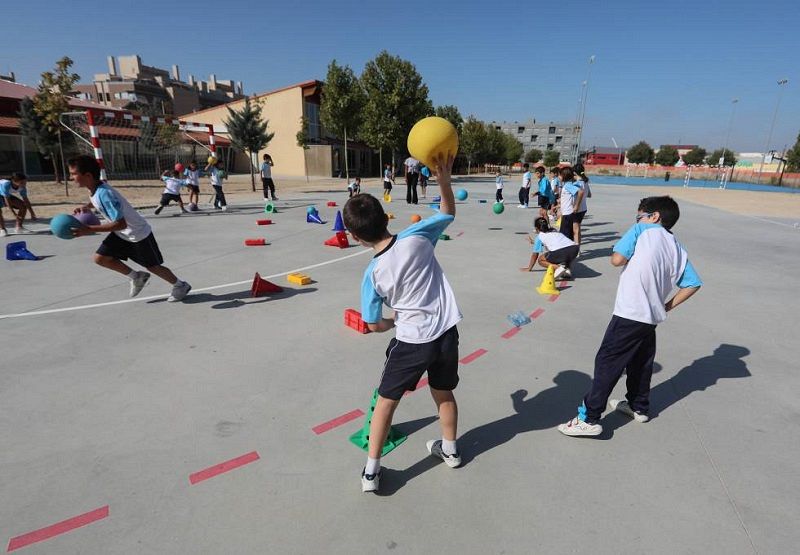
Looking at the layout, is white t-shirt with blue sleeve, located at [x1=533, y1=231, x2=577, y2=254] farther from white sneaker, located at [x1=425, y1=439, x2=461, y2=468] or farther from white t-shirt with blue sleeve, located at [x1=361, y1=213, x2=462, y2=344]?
white t-shirt with blue sleeve, located at [x1=361, y1=213, x2=462, y2=344]

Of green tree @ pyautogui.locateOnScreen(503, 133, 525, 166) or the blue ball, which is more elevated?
green tree @ pyautogui.locateOnScreen(503, 133, 525, 166)

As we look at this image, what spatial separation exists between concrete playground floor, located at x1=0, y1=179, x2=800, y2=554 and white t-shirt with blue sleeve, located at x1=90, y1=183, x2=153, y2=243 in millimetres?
1035

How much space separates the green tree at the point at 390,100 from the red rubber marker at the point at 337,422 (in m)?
34.6

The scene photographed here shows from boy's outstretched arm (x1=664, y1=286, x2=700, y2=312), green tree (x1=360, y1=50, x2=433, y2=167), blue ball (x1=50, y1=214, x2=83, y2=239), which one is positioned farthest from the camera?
green tree (x1=360, y1=50, x2=433, y2=167)

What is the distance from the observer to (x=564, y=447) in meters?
3.19

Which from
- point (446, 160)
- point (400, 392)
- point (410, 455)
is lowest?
point (410, 455)

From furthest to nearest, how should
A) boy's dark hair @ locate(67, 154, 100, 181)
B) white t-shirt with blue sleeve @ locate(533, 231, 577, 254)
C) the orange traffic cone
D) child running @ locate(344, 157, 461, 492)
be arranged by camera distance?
white t-shirt with blue sleeve @ locate(533, 231, 577, 254) < the orange traffic cone < boy's dark hair @ locate(67, 154, 100, 181) < child running @ locate(344, 157, 461, 492)

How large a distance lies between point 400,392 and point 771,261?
11.2m

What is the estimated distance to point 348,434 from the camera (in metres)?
3.29

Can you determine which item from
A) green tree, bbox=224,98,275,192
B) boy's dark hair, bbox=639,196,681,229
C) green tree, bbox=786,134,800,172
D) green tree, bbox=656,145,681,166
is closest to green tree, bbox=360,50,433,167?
green tree, bbox=224,98,275,192

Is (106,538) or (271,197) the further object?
(271,197)

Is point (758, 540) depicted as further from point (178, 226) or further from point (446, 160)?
point (178, 226)

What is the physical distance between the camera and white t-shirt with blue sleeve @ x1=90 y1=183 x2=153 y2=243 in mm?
5520

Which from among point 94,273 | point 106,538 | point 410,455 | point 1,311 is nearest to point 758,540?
point 410,455
